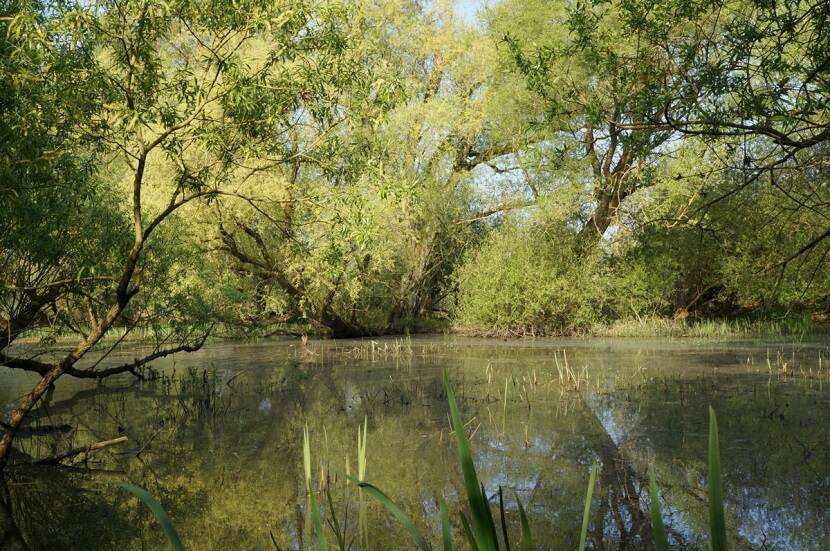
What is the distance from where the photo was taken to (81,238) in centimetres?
855

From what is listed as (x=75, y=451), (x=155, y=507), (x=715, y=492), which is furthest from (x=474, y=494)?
(x=75, y=451)

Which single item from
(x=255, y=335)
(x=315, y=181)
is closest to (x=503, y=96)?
(x=315, y=181)

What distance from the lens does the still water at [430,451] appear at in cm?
529

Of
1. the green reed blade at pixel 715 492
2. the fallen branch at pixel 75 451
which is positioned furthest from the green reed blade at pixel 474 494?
the fallen branch at pixel 75 451

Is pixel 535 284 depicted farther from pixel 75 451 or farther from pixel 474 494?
pixel 474 494

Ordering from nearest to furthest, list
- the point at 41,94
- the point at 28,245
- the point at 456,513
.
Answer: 1. the point at 456,513
2. the point at 41,94
3. the point at 28,245

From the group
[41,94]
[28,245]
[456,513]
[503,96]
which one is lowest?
[456,513]

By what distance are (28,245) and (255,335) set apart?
1509 cm

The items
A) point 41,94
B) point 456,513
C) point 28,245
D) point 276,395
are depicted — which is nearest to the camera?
point 456,513

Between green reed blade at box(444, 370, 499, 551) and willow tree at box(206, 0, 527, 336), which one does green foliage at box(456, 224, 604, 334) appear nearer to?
willow tree at box(206, 0, 527, 336)

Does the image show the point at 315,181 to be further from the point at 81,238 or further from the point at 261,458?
the point at 261,458

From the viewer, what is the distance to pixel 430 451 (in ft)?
24.0

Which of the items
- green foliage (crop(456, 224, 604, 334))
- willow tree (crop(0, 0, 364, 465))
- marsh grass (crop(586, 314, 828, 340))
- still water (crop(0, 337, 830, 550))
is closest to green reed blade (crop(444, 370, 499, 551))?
still water (crop(0, 337, 830, 550))

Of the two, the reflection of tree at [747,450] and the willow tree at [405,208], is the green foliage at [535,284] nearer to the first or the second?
the willow tree at [405,208]
